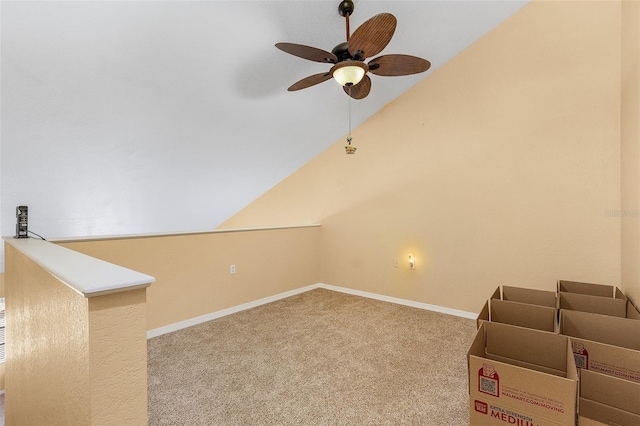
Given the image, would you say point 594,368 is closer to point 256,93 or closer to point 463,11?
point 463,11

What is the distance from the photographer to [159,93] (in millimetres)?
2545

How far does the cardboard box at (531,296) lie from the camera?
2.20m

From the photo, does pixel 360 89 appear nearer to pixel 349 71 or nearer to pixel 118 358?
pixel 349 71

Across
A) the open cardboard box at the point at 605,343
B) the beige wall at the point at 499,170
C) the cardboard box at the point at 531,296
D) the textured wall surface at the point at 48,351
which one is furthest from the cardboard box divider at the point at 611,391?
the textured wall surface at the point at 48,351

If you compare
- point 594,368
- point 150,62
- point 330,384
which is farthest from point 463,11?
point 330,384

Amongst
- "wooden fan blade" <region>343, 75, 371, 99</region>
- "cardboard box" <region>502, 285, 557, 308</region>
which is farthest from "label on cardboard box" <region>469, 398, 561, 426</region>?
"wooden fan blade" <region>343, 75, 371, 99</region>

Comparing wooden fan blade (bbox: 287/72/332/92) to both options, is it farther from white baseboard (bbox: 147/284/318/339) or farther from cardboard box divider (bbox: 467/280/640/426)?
white baseboard (bbox: 147/284/318/339)

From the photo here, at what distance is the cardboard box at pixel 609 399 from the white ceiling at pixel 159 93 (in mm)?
2673

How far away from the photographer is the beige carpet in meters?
1.74

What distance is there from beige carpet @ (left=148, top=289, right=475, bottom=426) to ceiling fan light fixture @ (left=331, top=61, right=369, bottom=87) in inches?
76.6

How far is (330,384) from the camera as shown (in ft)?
6.62

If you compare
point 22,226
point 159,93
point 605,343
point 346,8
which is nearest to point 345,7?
point 346,8

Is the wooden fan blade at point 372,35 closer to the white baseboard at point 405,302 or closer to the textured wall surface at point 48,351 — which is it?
the textured wall surface at point 48,351

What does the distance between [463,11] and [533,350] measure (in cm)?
272
